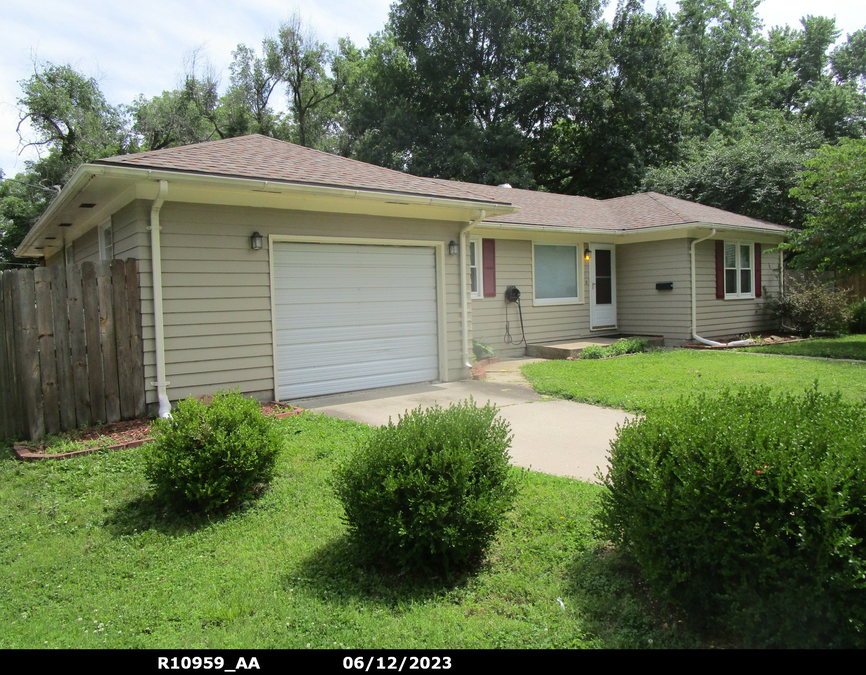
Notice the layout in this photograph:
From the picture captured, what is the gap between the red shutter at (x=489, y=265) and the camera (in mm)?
12391

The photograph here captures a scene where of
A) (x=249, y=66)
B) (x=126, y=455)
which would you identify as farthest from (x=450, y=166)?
(x=126, y=455)

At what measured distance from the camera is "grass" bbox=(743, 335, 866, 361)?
11508 mm

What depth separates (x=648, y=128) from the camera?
25.8 metres

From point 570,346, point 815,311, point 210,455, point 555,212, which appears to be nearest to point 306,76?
point 555,212

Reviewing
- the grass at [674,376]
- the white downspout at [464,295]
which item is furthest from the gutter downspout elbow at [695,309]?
the white downspout at [464,295]

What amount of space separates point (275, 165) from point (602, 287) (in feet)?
30.5

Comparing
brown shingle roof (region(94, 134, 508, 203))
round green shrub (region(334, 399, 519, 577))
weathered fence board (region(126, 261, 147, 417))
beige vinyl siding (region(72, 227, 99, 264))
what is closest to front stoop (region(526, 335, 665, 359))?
brown shingle roof (region(94, 134, 508, 203))

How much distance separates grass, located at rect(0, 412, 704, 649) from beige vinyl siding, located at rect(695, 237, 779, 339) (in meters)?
10.9

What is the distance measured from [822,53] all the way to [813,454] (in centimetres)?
4286

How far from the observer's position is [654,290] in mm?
14312

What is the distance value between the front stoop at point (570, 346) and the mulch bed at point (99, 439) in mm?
6957

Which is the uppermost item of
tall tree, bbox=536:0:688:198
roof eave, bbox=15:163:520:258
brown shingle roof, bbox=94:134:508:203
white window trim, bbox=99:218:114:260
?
tall tree, bbox=536:0:688:198

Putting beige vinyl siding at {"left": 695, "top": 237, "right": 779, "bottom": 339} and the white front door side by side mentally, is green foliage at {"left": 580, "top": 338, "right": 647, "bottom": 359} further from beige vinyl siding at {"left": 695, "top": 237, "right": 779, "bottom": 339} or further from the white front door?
beige vinyl siding at {"left": 695, "top": 237, "right": 779, "bottom": 339}

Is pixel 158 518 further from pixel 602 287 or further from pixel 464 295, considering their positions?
pixel 602 287
